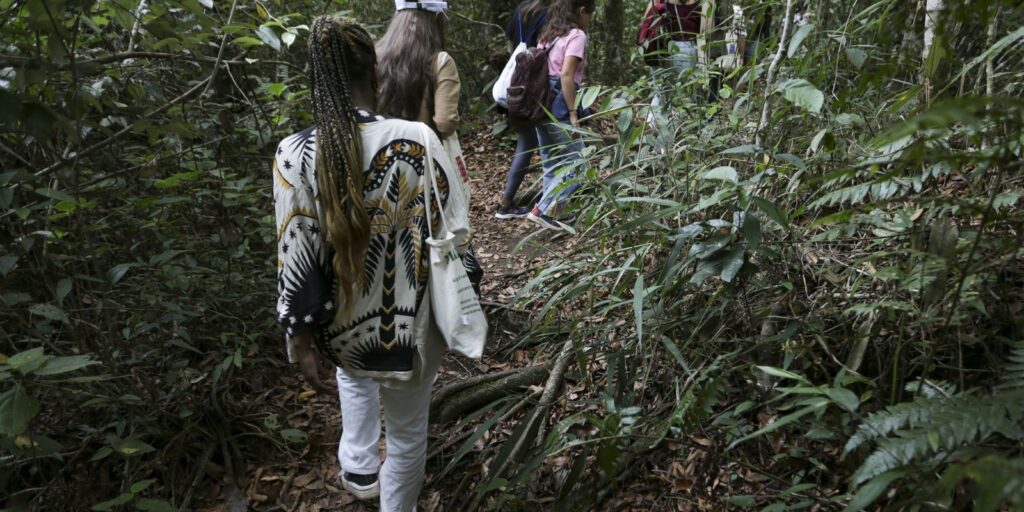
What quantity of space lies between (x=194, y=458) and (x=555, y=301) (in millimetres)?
2017

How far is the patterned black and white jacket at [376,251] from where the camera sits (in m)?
2.22

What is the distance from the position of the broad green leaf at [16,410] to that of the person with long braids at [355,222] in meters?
0.80

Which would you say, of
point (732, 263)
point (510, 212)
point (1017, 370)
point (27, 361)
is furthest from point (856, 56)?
point (510, 212)

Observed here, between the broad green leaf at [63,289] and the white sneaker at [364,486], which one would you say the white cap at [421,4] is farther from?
the white sneaker at [364,486]

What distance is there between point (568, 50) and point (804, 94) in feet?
9.98

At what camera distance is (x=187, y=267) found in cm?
366

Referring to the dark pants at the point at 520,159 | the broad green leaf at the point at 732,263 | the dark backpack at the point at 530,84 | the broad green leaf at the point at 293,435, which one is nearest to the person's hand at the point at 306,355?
the broad green leaf at the point at 293,435

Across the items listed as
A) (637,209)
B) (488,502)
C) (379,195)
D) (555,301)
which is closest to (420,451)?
(488,502)

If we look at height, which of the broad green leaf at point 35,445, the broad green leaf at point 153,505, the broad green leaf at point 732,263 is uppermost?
the broad green leaf at point 732,263

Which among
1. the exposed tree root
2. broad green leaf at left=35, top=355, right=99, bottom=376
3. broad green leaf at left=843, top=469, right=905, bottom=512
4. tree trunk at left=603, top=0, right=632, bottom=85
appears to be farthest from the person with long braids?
tree trunk at left=603, top=0, right=632, bottom=85

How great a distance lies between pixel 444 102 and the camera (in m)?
3.91

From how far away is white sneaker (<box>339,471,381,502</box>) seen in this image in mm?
3092

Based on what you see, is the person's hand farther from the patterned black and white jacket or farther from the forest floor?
the forest floor

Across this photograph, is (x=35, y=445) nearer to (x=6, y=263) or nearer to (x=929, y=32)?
(x=6, y=263)
